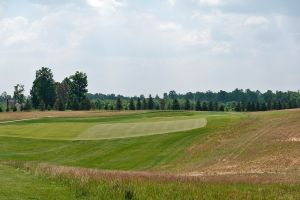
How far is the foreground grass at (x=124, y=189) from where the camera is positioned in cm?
2139

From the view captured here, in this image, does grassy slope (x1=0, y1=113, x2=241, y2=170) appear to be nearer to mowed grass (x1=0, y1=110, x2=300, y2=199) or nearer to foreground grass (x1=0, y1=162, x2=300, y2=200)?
mowed grass (x1=0, y1=110, x2=300, y2=199)

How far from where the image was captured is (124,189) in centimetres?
2247

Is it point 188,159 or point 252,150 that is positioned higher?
point 252,150

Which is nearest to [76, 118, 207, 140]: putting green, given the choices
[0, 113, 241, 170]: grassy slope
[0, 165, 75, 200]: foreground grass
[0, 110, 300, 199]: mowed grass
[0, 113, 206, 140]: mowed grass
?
[0, 113, 206, 140]: mowed grass

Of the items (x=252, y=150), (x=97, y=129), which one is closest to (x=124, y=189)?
(x=252, y=150)

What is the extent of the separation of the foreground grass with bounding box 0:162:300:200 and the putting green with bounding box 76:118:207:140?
139 feet

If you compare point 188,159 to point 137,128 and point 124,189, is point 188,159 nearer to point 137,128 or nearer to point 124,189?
point 137,128

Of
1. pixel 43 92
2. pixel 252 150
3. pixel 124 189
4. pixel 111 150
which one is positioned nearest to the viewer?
pixel 124 189

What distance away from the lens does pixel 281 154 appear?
1849 inches

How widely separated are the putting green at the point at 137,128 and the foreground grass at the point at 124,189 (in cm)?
4231

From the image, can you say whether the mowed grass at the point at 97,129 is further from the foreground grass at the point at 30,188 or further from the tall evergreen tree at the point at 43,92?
the tall evergreen tree at the point at 43,92

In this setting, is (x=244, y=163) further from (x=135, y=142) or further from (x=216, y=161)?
(x=135, y=142)

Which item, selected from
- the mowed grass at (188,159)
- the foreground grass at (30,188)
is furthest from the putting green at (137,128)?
the foreground grass at (30,188)

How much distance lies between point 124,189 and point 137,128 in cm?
5222
